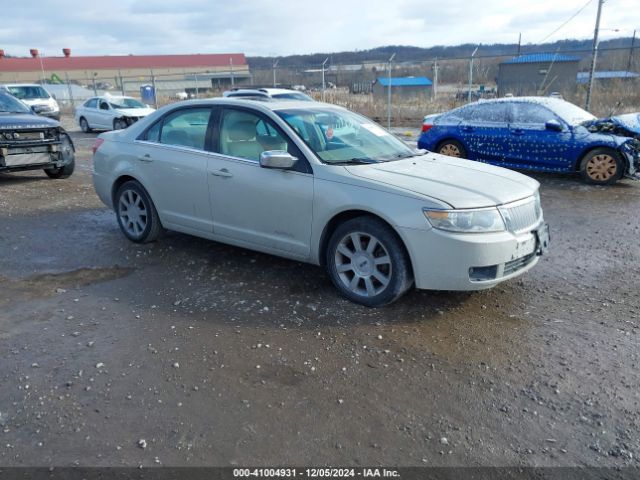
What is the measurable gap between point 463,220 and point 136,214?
3808 mm

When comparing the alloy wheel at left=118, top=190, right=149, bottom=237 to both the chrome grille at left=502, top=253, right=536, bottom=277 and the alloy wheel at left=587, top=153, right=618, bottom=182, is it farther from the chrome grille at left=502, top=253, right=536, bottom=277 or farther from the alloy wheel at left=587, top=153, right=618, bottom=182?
the alloy wheel at left=587, top=153, right=618, bottom=182

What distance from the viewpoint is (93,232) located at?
686 centimetres

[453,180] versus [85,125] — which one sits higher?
[453,180]

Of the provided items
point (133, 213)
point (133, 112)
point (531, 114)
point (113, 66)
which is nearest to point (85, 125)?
point (133, 112)

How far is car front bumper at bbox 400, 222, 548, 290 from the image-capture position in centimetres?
397

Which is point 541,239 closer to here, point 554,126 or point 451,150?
point 554,126

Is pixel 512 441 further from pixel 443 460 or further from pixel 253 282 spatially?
pixel 253 282

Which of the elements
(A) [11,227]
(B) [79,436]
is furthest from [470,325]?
(A) [11,227]

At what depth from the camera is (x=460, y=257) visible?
13.0ft

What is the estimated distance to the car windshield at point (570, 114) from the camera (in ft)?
31.0

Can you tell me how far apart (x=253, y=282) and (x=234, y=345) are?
48.2 inches

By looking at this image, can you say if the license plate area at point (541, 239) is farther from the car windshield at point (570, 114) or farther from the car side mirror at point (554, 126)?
the car windshield at point (570, 114)

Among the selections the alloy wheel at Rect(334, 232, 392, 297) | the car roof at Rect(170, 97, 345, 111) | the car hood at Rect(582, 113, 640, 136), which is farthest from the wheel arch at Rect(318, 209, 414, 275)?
the car hood at Rect(582, 113, 640, 136)

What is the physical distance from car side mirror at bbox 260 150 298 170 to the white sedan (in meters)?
15.4
